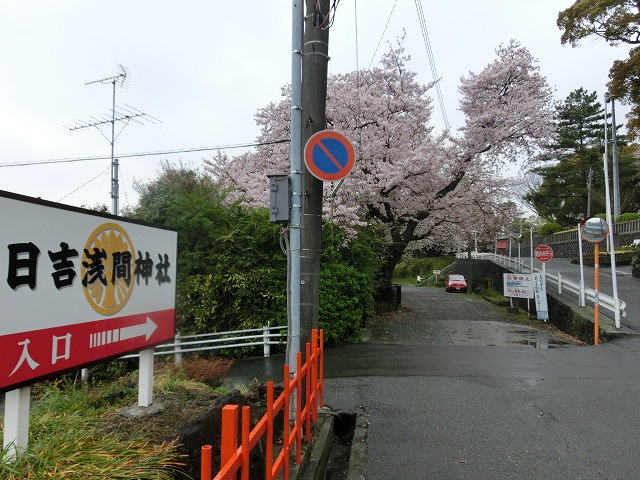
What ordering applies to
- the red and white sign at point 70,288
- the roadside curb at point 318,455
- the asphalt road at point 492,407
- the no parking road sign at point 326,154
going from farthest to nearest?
the no parking road sign at point 326,154 < the asphalt road at point 492,407 < the roadside curb at point 318,455 < the red and white sign at point 70,288

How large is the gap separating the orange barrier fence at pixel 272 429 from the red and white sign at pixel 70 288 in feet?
3.40

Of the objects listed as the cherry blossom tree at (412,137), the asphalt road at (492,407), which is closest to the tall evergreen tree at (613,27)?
the cherry blossom tree at (412,137)

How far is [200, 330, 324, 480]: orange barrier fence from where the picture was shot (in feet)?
6.63

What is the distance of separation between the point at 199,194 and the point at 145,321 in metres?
8.28

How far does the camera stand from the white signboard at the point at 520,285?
54.3 feet

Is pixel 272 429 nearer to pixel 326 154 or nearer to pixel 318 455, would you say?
pixel 318 455

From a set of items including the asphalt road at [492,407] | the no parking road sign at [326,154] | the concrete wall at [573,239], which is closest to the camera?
the asphalt road at [492,407]

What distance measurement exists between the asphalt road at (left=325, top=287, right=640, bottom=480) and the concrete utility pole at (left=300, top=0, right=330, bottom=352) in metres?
1.65

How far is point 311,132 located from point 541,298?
13576mm

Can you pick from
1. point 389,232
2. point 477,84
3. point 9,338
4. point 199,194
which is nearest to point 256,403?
point 9,338

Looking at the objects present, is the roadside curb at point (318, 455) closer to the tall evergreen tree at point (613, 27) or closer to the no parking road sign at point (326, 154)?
the no parking road sign at point (326, 154)

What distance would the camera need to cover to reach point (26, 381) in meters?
2.21

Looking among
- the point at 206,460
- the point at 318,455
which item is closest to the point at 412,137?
the point at 318,455

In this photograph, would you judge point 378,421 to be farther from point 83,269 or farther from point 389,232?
point 389,232
